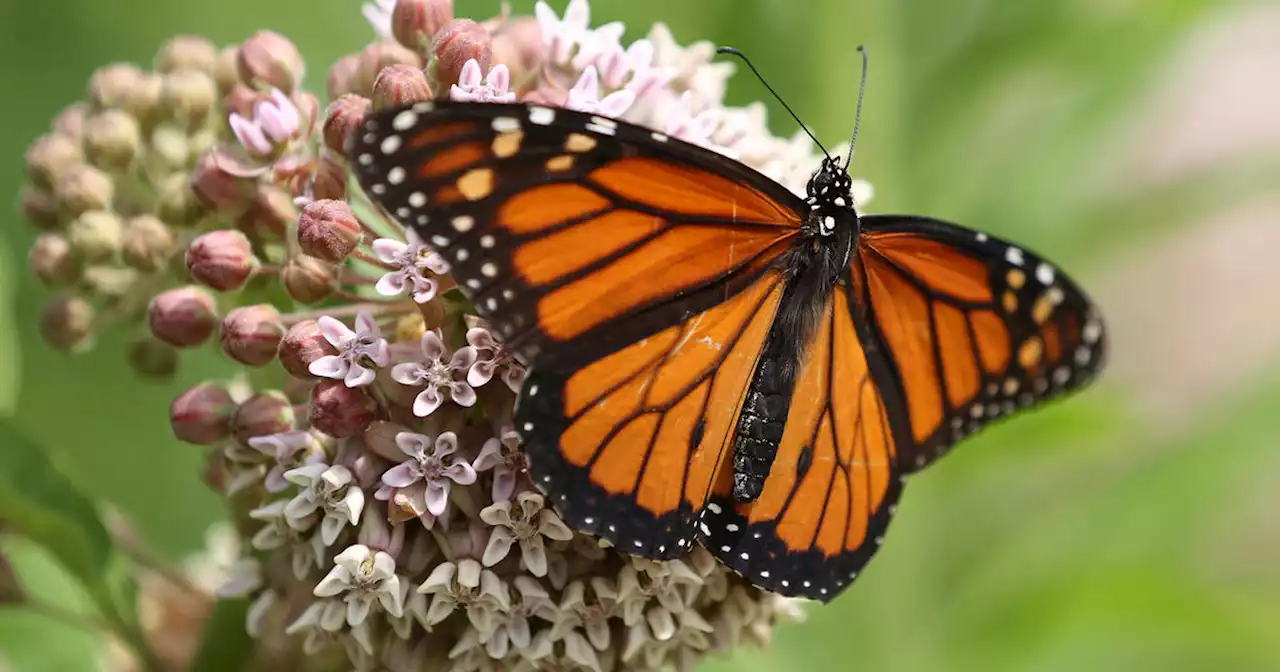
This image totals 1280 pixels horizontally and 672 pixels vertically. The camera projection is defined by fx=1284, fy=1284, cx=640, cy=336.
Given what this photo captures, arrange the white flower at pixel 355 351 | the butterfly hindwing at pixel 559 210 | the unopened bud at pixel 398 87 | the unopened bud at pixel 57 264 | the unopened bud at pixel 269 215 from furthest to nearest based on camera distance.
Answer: the unopened bud at pixel 57 264 < the unopened bud at pixel 269 215 < the unopened bud at pixel 398 87 < the white flower at pixel 355 351 < the butterfly hindwing at pixel 559 210

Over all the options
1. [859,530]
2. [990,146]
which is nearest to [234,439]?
[859,530]

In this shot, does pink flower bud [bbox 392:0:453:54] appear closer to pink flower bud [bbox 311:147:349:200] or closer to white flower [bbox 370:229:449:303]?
pink flower bud [bbox 311:147:349:200]

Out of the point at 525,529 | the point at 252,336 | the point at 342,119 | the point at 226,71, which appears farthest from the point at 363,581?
the point at 226,71

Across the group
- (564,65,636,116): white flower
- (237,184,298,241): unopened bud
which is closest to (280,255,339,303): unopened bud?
(237,184,298,241): unopened bud

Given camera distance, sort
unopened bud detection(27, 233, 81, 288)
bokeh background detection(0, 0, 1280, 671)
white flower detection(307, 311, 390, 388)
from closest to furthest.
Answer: white flower detection(307, 311, 390, 388) < unopened bud detection(27, 233, 81, 288) < bokeh background detection(0, 0, 1280, 671)

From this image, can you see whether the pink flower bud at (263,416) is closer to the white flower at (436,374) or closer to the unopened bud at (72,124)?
the white flower at (436,374)

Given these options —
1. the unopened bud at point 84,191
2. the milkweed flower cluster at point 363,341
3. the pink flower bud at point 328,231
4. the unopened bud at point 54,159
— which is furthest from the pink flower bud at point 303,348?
the unopened bud at point 54,159

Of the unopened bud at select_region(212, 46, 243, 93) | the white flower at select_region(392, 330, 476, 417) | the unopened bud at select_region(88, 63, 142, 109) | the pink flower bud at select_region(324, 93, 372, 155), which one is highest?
the pink flower bud at select_region(324, 93, 372, 155)
